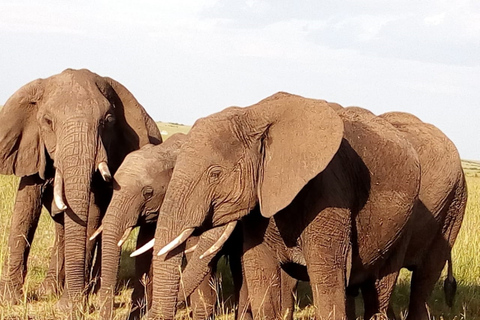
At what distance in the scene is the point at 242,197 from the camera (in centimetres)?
439

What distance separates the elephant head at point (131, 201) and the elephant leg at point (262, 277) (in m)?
1.31

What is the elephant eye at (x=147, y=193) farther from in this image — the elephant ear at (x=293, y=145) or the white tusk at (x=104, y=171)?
the elephant ear at (x=293, y=145)

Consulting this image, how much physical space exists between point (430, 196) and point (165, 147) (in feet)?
7.27

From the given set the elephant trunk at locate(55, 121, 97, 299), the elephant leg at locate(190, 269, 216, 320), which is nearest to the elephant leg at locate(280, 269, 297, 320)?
the elephant leg at locate(190, 269, 216, 320)

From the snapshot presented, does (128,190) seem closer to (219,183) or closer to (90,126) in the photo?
(90,126)

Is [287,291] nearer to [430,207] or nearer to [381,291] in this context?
[381,291]

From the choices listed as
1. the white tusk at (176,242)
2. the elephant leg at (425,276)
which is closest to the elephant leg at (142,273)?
the white tusk at (176,242)

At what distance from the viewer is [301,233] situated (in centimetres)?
453

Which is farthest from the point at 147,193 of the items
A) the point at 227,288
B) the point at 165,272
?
the point at 227,288

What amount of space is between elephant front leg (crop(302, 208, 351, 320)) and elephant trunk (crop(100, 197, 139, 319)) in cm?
189

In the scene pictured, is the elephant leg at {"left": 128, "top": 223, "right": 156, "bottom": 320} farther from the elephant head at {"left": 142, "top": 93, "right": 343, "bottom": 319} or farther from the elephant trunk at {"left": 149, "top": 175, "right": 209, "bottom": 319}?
the elephant trunk at {"left": 149, "top": 175, "right": 209, "bottom": 319}

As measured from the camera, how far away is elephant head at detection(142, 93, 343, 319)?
4246mm

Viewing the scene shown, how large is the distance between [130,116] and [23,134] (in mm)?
1003

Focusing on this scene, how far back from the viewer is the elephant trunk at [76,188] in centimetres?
594
